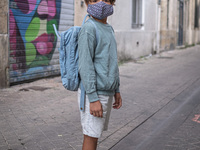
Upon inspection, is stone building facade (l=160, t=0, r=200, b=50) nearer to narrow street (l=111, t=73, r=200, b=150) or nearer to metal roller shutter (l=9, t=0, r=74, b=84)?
metal roller shutter (l=9, t=0, r=74, b=84)

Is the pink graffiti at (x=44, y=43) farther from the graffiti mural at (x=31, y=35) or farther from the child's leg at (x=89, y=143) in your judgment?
the child's leg at (x=89, y=143)

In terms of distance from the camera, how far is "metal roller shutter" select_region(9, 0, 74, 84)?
8039mm

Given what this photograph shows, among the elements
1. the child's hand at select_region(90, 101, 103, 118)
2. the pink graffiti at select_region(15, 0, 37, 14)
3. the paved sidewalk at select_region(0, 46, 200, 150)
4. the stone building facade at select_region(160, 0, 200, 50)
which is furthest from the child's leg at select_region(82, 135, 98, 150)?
the stone building facade at select_region(160, 0, 200, 50)

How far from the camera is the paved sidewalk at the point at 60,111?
423cm

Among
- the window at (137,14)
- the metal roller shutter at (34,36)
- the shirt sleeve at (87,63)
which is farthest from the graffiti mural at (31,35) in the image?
the window at (137,14)

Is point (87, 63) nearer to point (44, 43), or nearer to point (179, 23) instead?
point (44, 43)

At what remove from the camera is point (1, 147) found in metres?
3.94

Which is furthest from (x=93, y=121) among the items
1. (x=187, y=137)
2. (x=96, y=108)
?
(x=187, y=137)

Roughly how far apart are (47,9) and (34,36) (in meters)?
0.99

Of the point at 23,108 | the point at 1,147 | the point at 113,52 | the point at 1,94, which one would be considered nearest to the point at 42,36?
the point at 1,94

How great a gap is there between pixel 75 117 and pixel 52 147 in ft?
4.69

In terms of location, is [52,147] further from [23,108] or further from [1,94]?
[1,94]

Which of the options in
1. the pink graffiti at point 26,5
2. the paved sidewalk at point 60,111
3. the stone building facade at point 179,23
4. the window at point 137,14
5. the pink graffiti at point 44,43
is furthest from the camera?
the stone building facade at point 179,23

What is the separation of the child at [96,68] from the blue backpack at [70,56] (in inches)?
2.9
